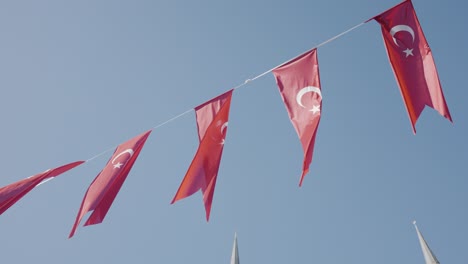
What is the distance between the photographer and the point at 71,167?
11.7 metres

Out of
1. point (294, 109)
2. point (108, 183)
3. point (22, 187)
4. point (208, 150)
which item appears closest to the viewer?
point (294, 109)

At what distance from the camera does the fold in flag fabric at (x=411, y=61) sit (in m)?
8.73

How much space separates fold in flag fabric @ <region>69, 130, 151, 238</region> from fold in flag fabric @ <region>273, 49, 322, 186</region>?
3.77 meters

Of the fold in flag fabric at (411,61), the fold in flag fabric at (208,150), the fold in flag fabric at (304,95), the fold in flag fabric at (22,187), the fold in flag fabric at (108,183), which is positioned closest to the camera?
the fold in flag fabric at (411,61)

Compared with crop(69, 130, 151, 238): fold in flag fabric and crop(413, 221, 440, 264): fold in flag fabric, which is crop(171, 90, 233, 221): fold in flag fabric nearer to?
crop(69, 130, 151, 238): fold in flag fabric

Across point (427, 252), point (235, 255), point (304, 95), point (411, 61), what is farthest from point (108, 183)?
point (427, 252)

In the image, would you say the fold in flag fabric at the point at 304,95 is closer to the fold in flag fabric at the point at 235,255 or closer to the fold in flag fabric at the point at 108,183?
the fold in flag fabric at the point at 108,183

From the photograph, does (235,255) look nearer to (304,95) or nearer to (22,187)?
(22,187)

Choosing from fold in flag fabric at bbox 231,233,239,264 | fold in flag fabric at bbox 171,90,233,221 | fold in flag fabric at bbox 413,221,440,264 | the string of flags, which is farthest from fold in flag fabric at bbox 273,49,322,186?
fold in flag fabric at bbox 413,221,440,264

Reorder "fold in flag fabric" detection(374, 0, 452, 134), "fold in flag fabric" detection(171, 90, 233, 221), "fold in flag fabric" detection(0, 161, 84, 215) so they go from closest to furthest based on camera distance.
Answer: "fold in flag fabric" detection(374, 0, 452, 134)
"fold in flag fabric" detection(171, 90, 233, 221)
"fold in flag fabric" detection(0, 161, 84, 215)

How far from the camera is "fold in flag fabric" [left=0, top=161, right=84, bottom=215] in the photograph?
10.7 meters

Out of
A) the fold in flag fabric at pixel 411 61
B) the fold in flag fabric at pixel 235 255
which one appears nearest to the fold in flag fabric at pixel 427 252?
the fold in flag fabric at pixel 235 255

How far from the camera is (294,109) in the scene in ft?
31.3

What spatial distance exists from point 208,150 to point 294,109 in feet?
6.90
